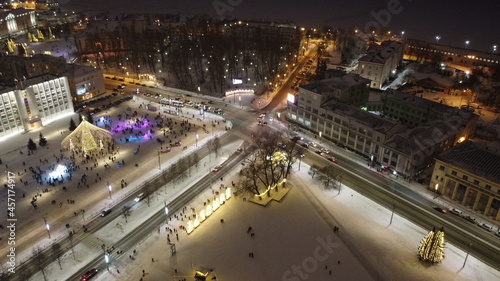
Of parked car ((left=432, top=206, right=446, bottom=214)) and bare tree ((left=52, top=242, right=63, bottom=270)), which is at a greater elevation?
parked car ((left=432, top=206, right=446, bottom=214))

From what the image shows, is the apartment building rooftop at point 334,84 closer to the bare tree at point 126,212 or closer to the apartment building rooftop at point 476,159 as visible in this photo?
the apartment building rooftop at point 476,159

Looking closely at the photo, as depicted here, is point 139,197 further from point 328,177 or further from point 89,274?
point 328,177

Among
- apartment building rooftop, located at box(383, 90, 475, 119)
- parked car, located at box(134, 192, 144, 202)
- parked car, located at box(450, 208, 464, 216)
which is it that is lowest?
parked car, located at box(134, 192, 144, 202)

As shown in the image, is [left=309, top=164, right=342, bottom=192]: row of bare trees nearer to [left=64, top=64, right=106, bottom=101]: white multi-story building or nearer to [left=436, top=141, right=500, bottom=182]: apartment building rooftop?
[left=436, top=141, right=500, bottom=182]: apartment building rooftop

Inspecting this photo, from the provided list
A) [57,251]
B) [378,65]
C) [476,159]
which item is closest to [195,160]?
[57,251]

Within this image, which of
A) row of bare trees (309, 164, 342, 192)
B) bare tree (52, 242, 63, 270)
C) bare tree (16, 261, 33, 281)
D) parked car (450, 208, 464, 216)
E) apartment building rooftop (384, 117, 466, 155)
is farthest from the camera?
apartment building rooftop (384, 117, 466, 155)

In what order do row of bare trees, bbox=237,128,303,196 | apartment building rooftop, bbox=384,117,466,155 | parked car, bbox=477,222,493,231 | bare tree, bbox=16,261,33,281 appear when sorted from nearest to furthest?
bare tree, bbox=16,261,33,281, parked car, bbox=477,222,493,231, row of bare trees, bbox=237,128,303,196, apartment building rooftop, bbox=384,117,466,155

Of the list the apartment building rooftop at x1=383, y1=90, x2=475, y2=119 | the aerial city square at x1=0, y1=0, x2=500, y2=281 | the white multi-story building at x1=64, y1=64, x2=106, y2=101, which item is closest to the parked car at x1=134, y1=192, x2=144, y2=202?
the aerial city square at x1=0, y1=0, x2=500, y2=281

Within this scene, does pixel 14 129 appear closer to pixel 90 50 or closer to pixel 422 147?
pixel 90 50
